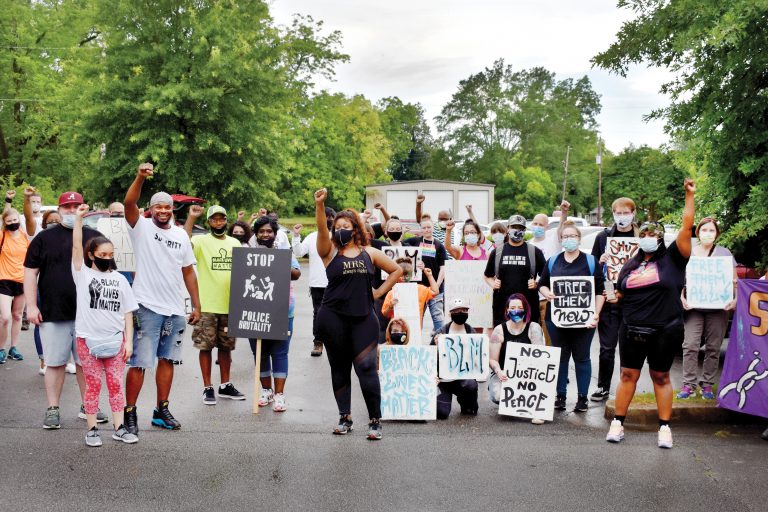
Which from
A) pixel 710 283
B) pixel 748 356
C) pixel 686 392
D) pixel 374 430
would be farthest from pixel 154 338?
pixel 710 283

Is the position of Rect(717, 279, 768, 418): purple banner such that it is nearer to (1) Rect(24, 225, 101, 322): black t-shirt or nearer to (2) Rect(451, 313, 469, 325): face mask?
(2) Rect(451, 313, 469, 325): face mask

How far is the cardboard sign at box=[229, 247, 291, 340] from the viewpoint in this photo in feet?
26.5

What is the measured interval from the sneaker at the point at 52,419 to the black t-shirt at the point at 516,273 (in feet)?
15.0

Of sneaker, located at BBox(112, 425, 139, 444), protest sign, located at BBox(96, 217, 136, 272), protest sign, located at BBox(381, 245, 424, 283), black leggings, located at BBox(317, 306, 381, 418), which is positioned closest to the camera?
sneaker, located at BBox(112, 425, 139, 444)

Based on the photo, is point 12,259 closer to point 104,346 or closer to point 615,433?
point 104,346

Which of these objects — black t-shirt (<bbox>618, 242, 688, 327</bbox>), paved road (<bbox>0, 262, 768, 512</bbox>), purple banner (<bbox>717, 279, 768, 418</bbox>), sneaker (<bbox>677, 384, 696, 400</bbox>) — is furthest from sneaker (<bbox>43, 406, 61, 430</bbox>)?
purple banner (<bbox>717, 279, 768, 418</bbox>)

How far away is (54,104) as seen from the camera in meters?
34.4

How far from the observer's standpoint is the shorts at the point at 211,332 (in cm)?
823

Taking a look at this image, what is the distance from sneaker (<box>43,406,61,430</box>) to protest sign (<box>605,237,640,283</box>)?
5.56m

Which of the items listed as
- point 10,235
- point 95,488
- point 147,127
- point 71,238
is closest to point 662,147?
point 71,238

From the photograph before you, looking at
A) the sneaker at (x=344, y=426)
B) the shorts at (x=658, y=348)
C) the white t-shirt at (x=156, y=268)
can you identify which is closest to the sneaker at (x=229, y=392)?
the white t-shirt at (x=156, y=268)

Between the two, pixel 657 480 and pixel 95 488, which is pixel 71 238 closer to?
pixel 95 488

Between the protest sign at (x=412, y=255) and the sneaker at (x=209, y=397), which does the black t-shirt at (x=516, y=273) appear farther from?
the sneaker at (x=209, y=397)

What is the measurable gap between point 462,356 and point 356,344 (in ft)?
4.50
